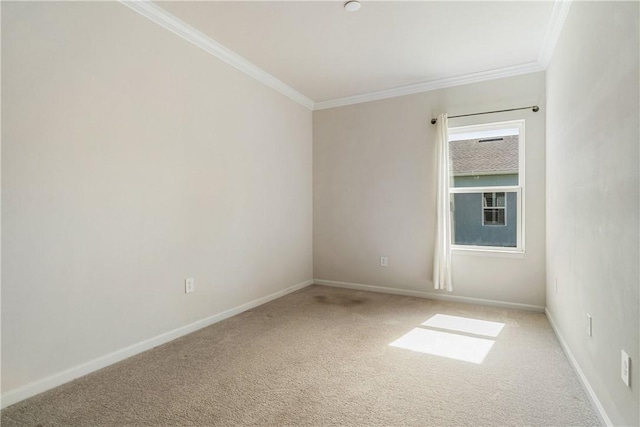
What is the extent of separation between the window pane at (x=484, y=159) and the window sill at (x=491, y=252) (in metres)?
0.72

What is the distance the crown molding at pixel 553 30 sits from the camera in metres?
2.45

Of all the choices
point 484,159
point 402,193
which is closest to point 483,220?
point 484,159

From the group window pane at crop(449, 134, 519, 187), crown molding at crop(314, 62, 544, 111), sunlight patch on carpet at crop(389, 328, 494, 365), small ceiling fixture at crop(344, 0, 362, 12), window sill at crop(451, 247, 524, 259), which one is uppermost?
small ceiling fixture at crop(344, 0, 362, 12)

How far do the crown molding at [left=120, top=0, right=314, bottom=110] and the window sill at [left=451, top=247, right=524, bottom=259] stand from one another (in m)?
2.70

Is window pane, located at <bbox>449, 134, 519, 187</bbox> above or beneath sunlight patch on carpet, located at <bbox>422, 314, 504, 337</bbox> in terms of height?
above

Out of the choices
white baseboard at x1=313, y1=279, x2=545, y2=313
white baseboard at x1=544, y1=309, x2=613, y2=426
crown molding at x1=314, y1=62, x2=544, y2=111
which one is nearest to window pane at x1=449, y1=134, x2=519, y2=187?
crown molding at x1=314, y1=62, x2=544, y2=111

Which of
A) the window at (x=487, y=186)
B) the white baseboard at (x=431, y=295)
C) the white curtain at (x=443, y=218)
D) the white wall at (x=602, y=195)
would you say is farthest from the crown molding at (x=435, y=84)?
the white baseboard at (x=431, y=295)

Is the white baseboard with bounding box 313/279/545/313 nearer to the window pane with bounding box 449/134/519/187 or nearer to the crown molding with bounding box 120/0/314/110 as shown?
the window pane with bounding box 449/134/519/187

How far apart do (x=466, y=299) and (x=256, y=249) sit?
2389 millimetres

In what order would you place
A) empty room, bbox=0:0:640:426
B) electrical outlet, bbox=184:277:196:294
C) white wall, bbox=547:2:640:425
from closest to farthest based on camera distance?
white wall, bbox=547:2:640:425
empty room, bbox=0:0:640:426
electrical outlet, bbox=184:277:196:294

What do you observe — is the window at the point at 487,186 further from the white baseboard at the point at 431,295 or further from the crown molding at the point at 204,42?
the crown molding at the point at 204,42

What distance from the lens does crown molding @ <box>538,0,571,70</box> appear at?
8.03ft

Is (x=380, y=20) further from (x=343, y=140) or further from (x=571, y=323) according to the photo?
(x=571, y=323)

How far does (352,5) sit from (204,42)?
132cm
